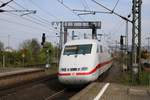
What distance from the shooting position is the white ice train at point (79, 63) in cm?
2366

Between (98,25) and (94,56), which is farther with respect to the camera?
(98,25)

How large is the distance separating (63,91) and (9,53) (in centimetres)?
6467

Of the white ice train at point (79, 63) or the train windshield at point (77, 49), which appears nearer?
the white ice train at point (79, 63)

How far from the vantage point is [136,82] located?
29156 millimetres

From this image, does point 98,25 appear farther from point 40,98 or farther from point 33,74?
point 40,98

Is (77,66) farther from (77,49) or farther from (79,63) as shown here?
(77,49)

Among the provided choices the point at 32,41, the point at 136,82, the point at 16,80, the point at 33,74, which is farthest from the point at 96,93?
the point at 32,41

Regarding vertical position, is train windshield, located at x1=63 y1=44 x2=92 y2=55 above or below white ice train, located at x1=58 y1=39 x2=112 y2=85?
above

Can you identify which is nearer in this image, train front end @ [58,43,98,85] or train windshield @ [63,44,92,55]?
train front end @ [58,43,98,85]

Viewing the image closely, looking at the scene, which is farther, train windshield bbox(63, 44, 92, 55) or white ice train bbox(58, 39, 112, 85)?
train windshield bbox(63, 44, 92, 55)

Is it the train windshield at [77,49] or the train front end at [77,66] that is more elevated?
the train windshield at [77,49]

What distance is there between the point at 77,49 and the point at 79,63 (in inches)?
68.0

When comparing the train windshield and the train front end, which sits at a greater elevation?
the train windshield

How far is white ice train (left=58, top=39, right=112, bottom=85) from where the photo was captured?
23.7 meters
